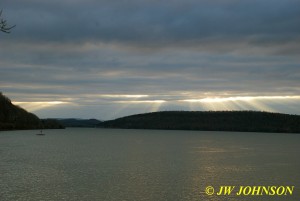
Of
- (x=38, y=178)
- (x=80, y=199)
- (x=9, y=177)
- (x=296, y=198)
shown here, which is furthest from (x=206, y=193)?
(x=9, y=177)

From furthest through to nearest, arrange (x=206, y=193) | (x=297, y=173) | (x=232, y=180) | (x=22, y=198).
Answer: (x=297, y=173), (x=232, y=180), (x=206, y=193), (x=22, y=198)

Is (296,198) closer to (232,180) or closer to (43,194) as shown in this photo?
(232,180)

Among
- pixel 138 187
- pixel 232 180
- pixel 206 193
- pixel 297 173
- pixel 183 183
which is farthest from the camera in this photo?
pixel 297 173

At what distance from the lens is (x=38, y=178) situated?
68.1 meters

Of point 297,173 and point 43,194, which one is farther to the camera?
point 297,173

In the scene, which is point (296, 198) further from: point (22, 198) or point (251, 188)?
point (22, 198)

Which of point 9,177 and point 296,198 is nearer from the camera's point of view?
point 296,198

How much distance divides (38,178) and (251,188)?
112 ft

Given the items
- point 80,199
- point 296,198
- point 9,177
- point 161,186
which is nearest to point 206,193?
point 161,186

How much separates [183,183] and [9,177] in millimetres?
28334

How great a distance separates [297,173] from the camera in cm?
8044

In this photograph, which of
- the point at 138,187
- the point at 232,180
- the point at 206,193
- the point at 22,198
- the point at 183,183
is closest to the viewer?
the point at 22,198

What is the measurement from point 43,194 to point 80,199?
18.9 ft

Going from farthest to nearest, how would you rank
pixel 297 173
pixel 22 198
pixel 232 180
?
pixel 297 173 → pixel 232 180 → pixel 22 198
